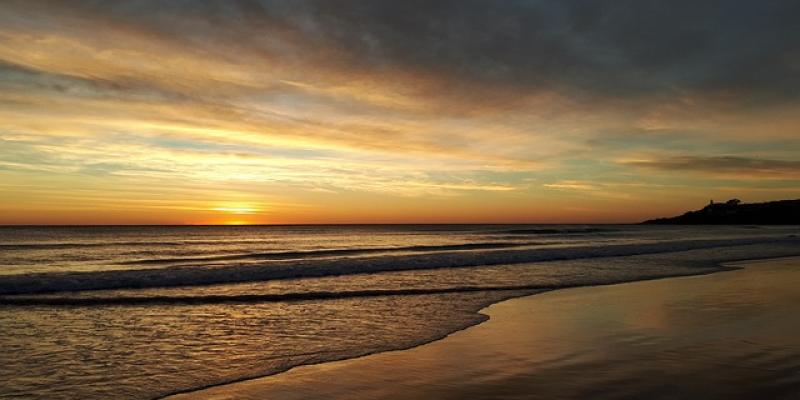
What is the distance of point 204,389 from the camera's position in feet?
23.8

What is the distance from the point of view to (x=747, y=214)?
570ft

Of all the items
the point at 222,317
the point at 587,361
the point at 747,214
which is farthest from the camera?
the point at 747,214

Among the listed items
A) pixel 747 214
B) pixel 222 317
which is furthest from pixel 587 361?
pixel 747 214

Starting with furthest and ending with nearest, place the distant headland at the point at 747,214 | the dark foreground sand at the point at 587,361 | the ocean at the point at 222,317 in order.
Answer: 1. the distant headland at the point at 747,214
2. the ocean at the point at 222,317
3. the dark foreground sand at the point at 587,361

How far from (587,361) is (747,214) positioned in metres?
198

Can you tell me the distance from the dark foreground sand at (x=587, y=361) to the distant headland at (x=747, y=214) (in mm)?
180458

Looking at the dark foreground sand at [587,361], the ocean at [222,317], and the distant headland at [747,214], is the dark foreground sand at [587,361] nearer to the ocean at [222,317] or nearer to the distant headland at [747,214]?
the ocean at [222,317]

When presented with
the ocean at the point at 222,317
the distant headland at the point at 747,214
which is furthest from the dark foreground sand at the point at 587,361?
the distant headland at the point at 747,214

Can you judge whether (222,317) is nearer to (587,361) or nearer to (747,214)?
(587,361)

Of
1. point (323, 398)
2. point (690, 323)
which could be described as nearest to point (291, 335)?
point (323, 398)

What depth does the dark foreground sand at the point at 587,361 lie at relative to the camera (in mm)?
6953

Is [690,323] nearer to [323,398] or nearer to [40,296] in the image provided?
[323,398]

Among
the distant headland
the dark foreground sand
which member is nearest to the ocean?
the dark foreground sand

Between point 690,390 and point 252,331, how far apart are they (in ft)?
26.6
